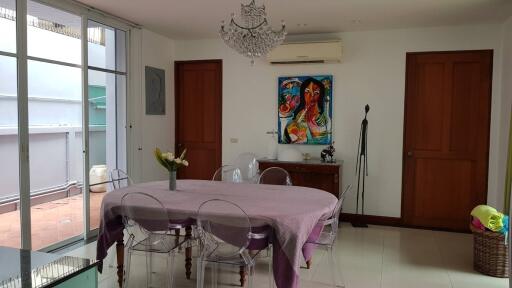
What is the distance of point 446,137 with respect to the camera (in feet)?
16.7

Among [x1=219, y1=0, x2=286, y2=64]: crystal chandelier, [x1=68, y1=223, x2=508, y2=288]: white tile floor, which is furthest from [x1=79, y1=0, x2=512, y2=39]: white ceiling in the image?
[x1=68, y1=223, x2=508, y2=288]: white tile floor

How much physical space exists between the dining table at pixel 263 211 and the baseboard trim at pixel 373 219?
2.10 meters

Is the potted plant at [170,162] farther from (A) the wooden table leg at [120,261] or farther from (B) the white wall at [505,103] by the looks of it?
(B) the white wall at [505,103]

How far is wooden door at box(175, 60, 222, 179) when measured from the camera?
238 inches

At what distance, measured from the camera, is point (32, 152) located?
402 cm

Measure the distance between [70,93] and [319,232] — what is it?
308cm

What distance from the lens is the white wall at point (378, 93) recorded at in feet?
16.1

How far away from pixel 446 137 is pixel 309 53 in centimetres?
203

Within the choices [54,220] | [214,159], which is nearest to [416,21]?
[214,159]

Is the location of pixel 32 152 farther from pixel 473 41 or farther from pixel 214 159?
pixel 473 41

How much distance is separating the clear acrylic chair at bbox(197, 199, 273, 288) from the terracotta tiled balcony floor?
2.11 metres

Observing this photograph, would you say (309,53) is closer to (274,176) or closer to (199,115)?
(274,176)

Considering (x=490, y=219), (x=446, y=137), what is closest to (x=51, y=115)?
(x=490, y=219)

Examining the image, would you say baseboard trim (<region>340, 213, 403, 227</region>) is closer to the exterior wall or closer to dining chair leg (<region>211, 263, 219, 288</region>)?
dining chair leg (<region>211, 263, 219, 288</region>)
